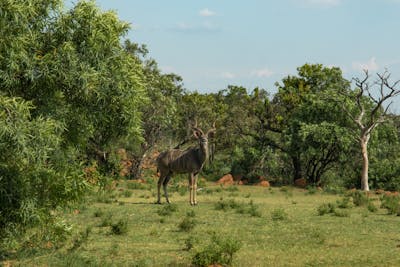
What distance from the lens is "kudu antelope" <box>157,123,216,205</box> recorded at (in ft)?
77.9

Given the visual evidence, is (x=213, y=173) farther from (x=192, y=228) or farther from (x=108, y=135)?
(x=108, y=135)

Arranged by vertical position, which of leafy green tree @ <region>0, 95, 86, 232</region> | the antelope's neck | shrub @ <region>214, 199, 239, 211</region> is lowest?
shrub @ <region>214, 199, 239, 211</region>

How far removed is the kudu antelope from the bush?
1110 centimetres

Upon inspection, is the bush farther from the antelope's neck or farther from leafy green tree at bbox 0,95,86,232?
the antelope's neck

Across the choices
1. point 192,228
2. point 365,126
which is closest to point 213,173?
point 365,126

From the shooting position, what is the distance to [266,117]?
38000 mm

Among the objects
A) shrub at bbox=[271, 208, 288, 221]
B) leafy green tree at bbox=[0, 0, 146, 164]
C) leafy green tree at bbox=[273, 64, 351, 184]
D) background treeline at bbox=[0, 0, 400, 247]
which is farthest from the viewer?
leafy green tree at bbox=[273, 64, 351, 184]

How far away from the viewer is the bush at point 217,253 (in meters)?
11.9

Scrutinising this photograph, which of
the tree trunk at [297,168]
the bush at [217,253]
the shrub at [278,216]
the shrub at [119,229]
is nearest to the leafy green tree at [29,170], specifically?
the bush at [217,253]

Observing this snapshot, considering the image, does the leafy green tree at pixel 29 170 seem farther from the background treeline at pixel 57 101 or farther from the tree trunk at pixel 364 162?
the tree trunk at pixel 364 162

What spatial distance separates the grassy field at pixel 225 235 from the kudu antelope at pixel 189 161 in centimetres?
92

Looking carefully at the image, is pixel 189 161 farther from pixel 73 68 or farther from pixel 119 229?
pixel 73 68

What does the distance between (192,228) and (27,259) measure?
544 cm

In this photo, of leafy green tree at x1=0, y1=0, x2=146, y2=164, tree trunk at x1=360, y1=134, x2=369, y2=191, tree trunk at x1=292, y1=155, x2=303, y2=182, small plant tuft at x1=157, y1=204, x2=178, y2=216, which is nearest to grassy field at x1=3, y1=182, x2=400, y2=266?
small plant tuft at x1=157, y1=204, x2=178, y2=216
